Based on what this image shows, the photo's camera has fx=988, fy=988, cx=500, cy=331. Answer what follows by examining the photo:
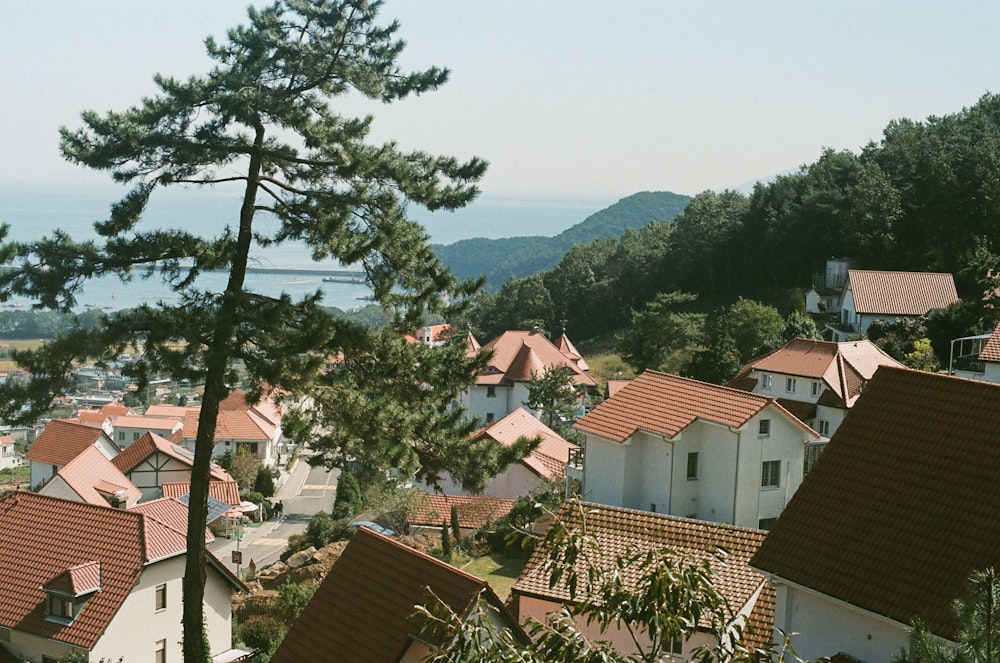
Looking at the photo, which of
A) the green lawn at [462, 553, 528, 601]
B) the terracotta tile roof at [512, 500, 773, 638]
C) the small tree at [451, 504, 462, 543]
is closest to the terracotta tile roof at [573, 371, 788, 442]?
the green lawn at [462, 553, 528, 601]

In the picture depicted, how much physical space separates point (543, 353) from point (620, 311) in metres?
29.7

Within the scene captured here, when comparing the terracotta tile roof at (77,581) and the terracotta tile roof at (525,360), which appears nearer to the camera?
the terracotta tile roof at (77,581)

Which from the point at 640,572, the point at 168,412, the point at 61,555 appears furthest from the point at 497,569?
the point at 168,412

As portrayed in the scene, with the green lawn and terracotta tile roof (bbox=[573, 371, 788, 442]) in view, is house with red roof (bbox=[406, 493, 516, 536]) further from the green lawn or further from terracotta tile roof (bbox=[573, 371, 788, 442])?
terracotta tile roof (bbox=[573, 371, 788, 442])

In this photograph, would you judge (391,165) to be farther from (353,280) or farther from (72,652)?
(72,652)

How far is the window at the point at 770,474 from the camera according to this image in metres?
23.4

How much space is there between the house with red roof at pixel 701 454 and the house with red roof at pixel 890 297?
2570 centimetres

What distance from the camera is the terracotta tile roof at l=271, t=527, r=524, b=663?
12195 mm

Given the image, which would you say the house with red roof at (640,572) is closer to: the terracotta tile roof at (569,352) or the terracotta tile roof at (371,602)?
the terracotta tile roof at (371,602)

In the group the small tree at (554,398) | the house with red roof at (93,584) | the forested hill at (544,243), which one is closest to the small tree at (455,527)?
the house with red roof at (93,584)

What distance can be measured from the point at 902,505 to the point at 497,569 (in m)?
14.0

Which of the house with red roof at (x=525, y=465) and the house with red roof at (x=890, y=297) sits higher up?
the house with red roof at (x=890, y=297)

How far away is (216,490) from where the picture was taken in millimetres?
43344

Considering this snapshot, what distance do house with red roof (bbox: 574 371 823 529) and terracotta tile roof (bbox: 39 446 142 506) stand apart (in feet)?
63.8
